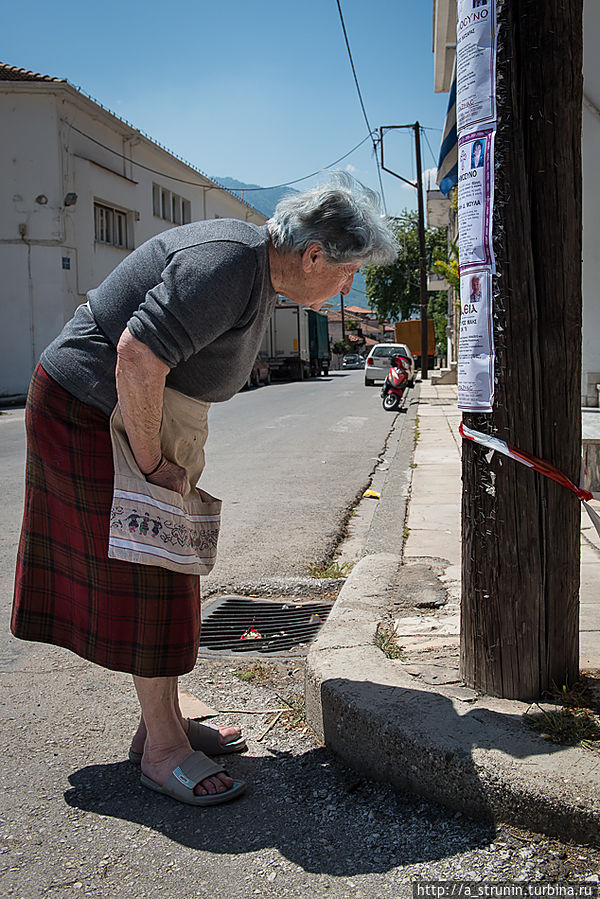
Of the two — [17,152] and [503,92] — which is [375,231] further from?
[17,152]

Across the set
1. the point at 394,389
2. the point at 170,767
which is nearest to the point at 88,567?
the point at 170,767

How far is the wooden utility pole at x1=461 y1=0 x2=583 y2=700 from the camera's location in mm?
2277

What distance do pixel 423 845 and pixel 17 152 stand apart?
22.6 m

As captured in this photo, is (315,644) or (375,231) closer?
(375,231)

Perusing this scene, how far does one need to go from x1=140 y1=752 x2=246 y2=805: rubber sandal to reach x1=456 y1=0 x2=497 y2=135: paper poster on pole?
2.06 meters

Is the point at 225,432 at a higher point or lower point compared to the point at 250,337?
lower

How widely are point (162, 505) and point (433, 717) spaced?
3.27 ft

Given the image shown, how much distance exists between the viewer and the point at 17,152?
21172 millimetres

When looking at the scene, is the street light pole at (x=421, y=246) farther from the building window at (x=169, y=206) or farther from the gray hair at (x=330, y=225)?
the gray hair at (x=330, y=225)

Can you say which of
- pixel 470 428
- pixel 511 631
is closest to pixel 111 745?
pixel 511 631

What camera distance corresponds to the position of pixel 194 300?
203 cm

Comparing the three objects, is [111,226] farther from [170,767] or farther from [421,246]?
[170,767]

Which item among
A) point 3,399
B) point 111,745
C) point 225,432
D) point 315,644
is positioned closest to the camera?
point 111,745

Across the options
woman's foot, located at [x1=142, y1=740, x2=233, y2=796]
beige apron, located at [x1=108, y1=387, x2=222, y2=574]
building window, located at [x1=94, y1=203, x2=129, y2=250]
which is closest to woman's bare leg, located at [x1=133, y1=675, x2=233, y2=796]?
woman's foot, located at [x1=142, y1=740, x2=233, y2=796]
